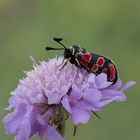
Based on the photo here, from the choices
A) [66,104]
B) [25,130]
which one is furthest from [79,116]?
[25,130]

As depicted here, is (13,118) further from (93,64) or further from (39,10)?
(39,10)

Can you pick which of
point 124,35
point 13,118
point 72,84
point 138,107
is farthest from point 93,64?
point 124,35

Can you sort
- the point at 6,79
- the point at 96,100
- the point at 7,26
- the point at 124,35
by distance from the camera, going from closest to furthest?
the point at 96,100 < the point at 6,79 < the point at 124,35 < the point at 7,26

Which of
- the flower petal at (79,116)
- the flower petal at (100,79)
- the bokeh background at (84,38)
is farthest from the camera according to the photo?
the bokeh background at (84,38)

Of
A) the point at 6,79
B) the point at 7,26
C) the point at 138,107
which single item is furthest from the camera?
the point at 7,26

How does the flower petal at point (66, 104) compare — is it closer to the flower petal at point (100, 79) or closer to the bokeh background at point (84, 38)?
the flower petal at point (100, 79)

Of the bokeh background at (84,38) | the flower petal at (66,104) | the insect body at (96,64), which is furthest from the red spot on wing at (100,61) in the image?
the bokeh background at (84,38)
